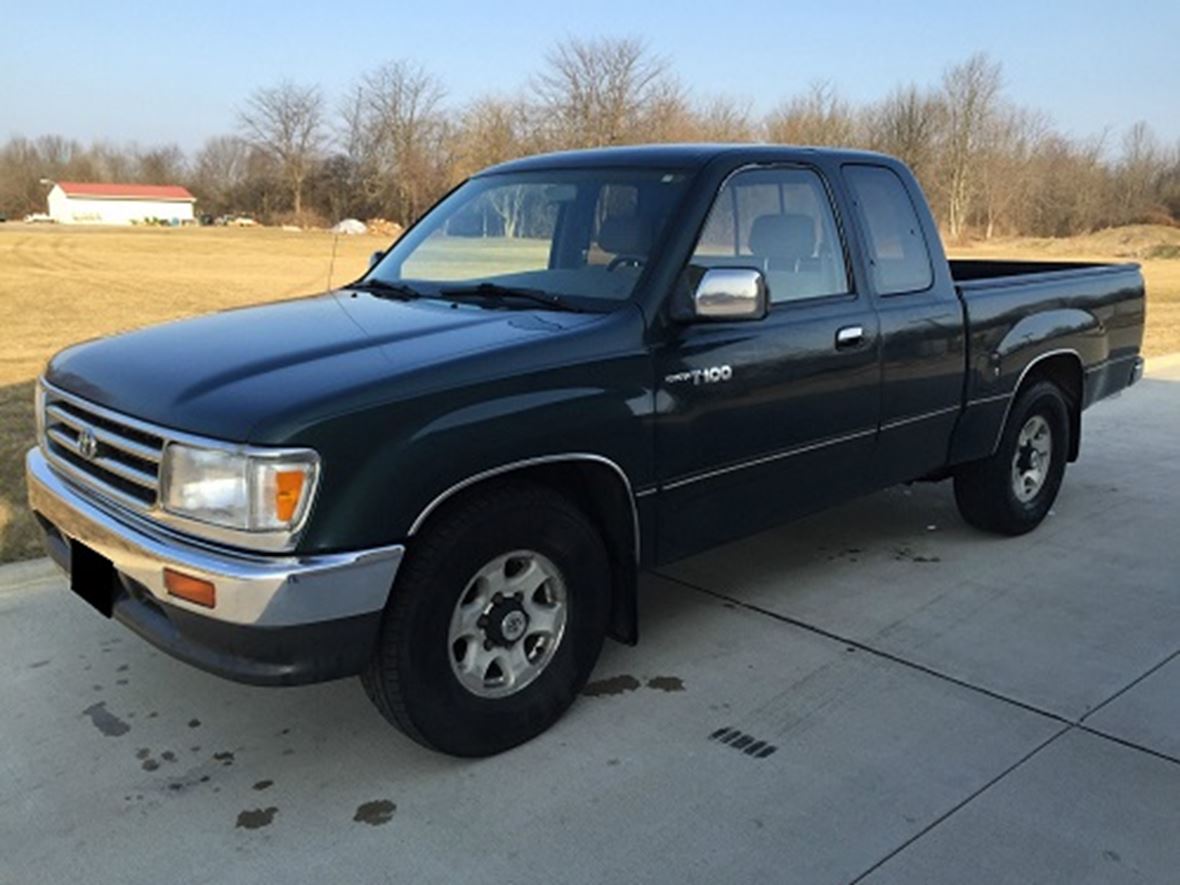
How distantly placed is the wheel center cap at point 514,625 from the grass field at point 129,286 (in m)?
2.89

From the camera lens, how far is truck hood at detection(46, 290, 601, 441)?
9.37 ft

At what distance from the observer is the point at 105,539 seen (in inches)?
122

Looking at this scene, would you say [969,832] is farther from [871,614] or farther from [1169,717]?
[871,614]

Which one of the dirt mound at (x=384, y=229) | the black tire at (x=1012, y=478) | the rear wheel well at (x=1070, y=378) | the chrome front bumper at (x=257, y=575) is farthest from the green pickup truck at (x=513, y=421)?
the dirt mound at (x=384, y=229)

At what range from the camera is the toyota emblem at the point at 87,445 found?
127 inches

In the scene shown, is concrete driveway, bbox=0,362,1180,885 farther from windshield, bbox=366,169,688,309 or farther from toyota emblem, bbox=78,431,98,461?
windshield, bbox=366,169,688,309

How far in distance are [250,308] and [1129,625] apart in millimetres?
3769

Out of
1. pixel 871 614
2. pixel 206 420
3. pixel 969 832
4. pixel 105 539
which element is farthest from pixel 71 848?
pixel 871 614

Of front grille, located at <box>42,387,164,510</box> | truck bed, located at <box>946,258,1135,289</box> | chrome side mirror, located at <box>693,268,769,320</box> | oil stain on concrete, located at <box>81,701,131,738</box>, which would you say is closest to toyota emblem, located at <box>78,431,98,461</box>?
front grille, located at <box>42,387,164,510</box>

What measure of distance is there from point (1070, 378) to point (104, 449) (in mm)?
4830

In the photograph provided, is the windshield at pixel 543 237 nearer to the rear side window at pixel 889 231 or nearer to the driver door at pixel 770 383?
the driver door at pixel 770 383

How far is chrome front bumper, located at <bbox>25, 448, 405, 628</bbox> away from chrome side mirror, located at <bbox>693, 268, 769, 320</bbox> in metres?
1.33

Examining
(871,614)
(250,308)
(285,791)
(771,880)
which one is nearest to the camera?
(771,880)

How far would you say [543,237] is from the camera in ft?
13.9
